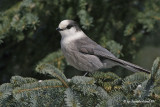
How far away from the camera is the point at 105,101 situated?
6.64 ft

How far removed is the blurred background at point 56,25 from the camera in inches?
138

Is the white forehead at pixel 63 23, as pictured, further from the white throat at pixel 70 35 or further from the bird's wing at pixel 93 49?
the bird's wing at pixel 93 49

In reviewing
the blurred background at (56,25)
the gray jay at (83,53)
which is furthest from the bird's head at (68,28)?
the blurred background at (56,25)

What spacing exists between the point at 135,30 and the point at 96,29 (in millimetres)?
545

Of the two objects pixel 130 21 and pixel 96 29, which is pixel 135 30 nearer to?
pixel 130 21

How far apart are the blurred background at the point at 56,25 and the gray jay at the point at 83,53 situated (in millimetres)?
130

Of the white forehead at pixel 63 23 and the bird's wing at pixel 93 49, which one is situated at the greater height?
the white forehead at pixel 63 23

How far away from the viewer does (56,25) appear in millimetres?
4070

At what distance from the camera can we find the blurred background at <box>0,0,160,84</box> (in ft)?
11.5

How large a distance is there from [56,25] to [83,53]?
0.67m

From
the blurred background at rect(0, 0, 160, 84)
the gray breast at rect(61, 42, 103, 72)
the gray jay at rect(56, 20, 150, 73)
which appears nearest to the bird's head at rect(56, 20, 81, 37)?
the gray jay at rect(56, 20, 150, 73)

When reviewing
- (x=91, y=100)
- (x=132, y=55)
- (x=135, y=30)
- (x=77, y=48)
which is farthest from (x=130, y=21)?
(x=91, y=100)

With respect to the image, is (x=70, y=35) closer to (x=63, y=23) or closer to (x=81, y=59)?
(x=63, y=23)

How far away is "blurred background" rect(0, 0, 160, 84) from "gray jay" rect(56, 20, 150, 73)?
0.13m
